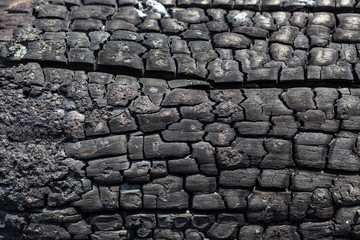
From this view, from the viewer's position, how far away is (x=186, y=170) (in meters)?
2.61

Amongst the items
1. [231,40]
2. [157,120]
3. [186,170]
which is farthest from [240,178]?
[231,40]

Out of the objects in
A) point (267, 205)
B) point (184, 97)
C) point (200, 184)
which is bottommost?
point (267, 205)

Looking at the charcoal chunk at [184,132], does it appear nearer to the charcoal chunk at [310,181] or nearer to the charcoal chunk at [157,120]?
Result: the charcoal chunk at [157,120]

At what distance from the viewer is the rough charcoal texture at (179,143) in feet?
8.54

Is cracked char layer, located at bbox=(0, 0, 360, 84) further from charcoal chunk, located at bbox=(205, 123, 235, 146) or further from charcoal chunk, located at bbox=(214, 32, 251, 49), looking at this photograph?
charcoal chunk, located at bbox=(205, 123, 235, 146)

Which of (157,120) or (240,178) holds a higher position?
(157,120)

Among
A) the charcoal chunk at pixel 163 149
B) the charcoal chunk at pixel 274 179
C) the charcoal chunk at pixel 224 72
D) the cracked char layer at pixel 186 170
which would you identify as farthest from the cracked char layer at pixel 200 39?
the charcoal chunk at pixel 274 179

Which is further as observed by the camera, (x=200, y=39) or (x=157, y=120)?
(x=200, y=39)

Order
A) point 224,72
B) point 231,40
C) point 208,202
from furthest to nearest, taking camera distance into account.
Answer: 1. point 231,40
2. point 224,72
3. point 208,202

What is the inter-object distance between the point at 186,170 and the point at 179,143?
0.15 m

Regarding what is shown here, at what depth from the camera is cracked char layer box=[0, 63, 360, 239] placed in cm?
260

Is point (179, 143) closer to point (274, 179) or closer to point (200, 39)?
point (274, 179)

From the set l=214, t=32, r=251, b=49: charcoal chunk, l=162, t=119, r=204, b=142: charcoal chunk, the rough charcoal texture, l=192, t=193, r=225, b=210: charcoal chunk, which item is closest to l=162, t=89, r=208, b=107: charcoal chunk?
the rough charcoal texture

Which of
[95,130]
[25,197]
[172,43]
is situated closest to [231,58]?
[172,43]
